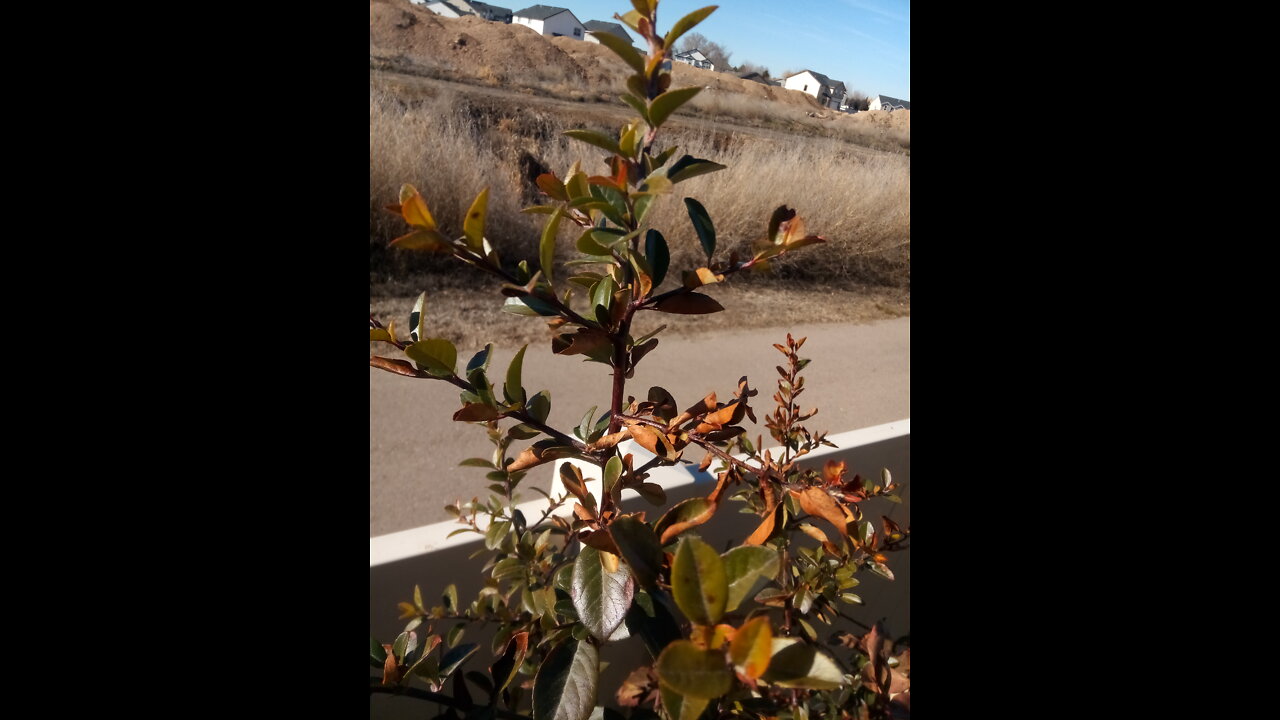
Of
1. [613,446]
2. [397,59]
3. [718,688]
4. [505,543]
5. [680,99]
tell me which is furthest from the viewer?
[397,59]

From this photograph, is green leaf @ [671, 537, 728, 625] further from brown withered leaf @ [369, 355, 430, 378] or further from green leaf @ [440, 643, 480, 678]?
green leaf @ [440, 643, 480, 678]

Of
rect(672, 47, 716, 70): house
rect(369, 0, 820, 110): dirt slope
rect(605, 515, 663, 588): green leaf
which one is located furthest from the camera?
rect(672, 47, 716, 70): house

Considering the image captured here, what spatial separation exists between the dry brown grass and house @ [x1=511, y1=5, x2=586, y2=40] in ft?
79.3

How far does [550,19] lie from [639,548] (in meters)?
32.6

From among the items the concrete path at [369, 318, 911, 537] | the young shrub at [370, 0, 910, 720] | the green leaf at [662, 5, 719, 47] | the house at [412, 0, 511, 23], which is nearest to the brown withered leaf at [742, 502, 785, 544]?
the young shrub at [370, 0, 910, 720]

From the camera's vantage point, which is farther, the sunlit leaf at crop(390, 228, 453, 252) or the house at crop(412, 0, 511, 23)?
the house at crop(412, 0, 511, 23)

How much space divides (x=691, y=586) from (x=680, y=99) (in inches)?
11.9

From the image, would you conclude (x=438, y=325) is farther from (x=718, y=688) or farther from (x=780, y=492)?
(x=718, y=688)

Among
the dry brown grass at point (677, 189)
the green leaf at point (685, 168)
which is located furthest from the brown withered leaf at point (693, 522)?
the dry brown grass at point (677, 189)

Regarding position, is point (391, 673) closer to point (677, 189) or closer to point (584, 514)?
point (584, 514)

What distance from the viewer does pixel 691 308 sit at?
508 mm

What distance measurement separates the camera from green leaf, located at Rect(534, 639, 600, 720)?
0.47 meters

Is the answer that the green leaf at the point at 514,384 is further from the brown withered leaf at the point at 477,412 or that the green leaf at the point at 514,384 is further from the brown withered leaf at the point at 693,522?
the brown withered leaf at the point at 693,522
